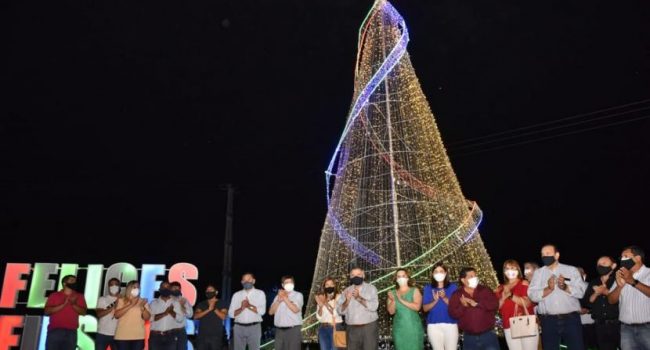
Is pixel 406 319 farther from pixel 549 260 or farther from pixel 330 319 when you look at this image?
pixel 330 319

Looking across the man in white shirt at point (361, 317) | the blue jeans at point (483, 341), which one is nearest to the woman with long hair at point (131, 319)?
the man in white shirt at point (361, 317)

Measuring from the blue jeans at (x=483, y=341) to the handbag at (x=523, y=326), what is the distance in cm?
36

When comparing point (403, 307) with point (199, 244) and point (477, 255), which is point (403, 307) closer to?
point (477, 255)

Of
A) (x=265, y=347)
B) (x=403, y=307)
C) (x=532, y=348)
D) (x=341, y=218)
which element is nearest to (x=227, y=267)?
(x=265, y=347)

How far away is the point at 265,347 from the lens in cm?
1908

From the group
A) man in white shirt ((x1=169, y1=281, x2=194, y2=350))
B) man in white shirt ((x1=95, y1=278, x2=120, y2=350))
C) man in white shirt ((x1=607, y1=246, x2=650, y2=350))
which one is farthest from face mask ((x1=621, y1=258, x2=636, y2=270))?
man in white shirt ((x1=95, y1=278, x2=120, y2=350))

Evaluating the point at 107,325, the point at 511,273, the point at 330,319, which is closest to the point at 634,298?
the point at 511,273

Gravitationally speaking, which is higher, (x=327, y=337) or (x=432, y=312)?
(x=432, y=312)

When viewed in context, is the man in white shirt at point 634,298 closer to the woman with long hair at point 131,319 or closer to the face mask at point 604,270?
the face mask at point 604,270

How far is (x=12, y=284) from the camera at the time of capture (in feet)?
45.3

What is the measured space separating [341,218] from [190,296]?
5102mm

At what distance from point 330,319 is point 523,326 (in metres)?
4.26

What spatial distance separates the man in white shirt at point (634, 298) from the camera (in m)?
7.22

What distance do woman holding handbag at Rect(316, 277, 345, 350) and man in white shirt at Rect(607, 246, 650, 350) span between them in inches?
194
